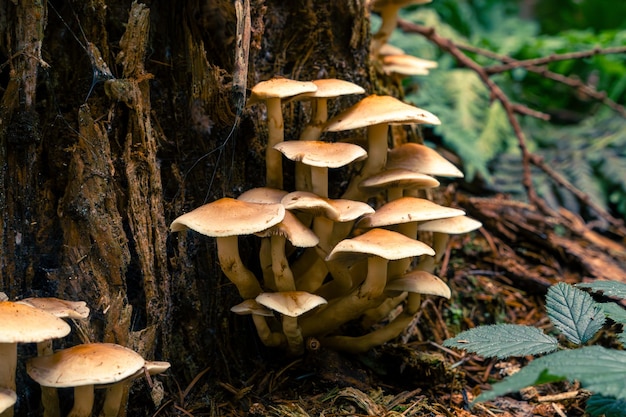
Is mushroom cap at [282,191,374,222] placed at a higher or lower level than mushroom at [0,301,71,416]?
higher

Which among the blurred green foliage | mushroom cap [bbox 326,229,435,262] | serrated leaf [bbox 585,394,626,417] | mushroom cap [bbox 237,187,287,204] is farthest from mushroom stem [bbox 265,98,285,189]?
the blurred green foliage

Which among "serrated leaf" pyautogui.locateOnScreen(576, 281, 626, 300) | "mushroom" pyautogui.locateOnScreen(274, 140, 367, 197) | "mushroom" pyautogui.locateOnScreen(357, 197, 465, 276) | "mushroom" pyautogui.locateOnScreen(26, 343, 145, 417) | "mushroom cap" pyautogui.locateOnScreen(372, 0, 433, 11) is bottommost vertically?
"mushroom" pyautogui.locateOnScreen(26, 343, 145, 417)

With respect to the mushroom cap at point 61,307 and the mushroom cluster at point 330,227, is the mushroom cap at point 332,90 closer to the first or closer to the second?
the mushroom cluster at point 330,227

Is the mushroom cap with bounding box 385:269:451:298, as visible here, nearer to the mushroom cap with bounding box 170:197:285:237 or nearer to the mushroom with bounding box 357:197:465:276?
the mushroom with bounding box 357:197:465:276

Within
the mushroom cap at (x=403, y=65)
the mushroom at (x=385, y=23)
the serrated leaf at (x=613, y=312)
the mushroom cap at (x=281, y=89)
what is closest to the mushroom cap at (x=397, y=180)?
the mushroom cap at (x=281, y=89)

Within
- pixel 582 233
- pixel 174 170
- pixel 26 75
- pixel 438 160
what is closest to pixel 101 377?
pixel 174 170

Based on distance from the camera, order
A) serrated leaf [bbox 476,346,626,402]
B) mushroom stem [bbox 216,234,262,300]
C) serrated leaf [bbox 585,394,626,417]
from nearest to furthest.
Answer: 1. serrated leaf [bbox 476,346,626,402]
2. serrated leaf [bbox 585,394,626,417]
3. mushroom stem [bbox 216,234,262,300]
